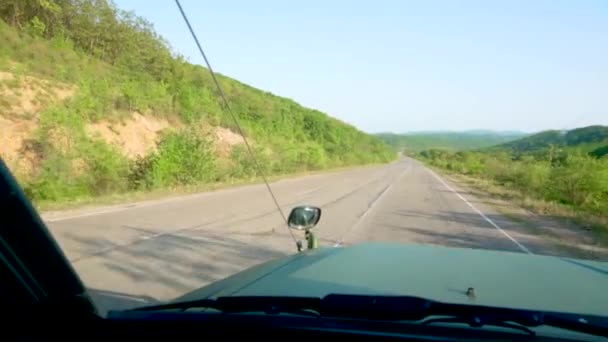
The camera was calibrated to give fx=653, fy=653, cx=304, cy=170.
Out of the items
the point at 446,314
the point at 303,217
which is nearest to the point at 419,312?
the point at 446,314

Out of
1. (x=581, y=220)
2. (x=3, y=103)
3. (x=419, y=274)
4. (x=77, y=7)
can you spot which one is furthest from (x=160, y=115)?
(x=419, y=274)

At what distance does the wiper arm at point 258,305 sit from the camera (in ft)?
7.27

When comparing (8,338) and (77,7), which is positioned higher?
(77,7)

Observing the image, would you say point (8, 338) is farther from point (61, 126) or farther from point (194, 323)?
point (61, 126)

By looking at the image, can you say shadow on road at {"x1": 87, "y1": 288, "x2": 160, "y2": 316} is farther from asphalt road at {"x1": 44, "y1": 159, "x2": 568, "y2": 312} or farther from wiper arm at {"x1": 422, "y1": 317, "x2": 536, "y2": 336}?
wiper arm at {"x1": 422, "y1": 317, "x2": 536, "y2": 336}

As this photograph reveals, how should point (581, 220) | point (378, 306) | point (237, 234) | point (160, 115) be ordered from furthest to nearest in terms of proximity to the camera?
point (160, 115), point (581, 220), point (237, 234), point (378, 306)

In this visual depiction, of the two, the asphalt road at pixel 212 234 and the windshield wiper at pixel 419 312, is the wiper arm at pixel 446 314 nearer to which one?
the windshield wiper at pixel 419 312

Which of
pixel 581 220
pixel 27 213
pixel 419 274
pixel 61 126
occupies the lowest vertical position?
pixel 581 220

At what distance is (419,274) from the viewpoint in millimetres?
3107

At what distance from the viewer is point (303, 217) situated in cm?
429

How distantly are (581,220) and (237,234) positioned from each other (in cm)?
1224

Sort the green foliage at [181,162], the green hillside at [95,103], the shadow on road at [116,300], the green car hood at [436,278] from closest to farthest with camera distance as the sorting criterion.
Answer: the green car hood at [436,278] → the shadow on road at [116,300] → the green hillside at [95,103] → the green foliage at [181,162]

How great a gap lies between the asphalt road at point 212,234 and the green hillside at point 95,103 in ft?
15.6

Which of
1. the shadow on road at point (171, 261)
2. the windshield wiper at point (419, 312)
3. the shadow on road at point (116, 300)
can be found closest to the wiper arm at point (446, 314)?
the windshield wiper at point (419, 312)
